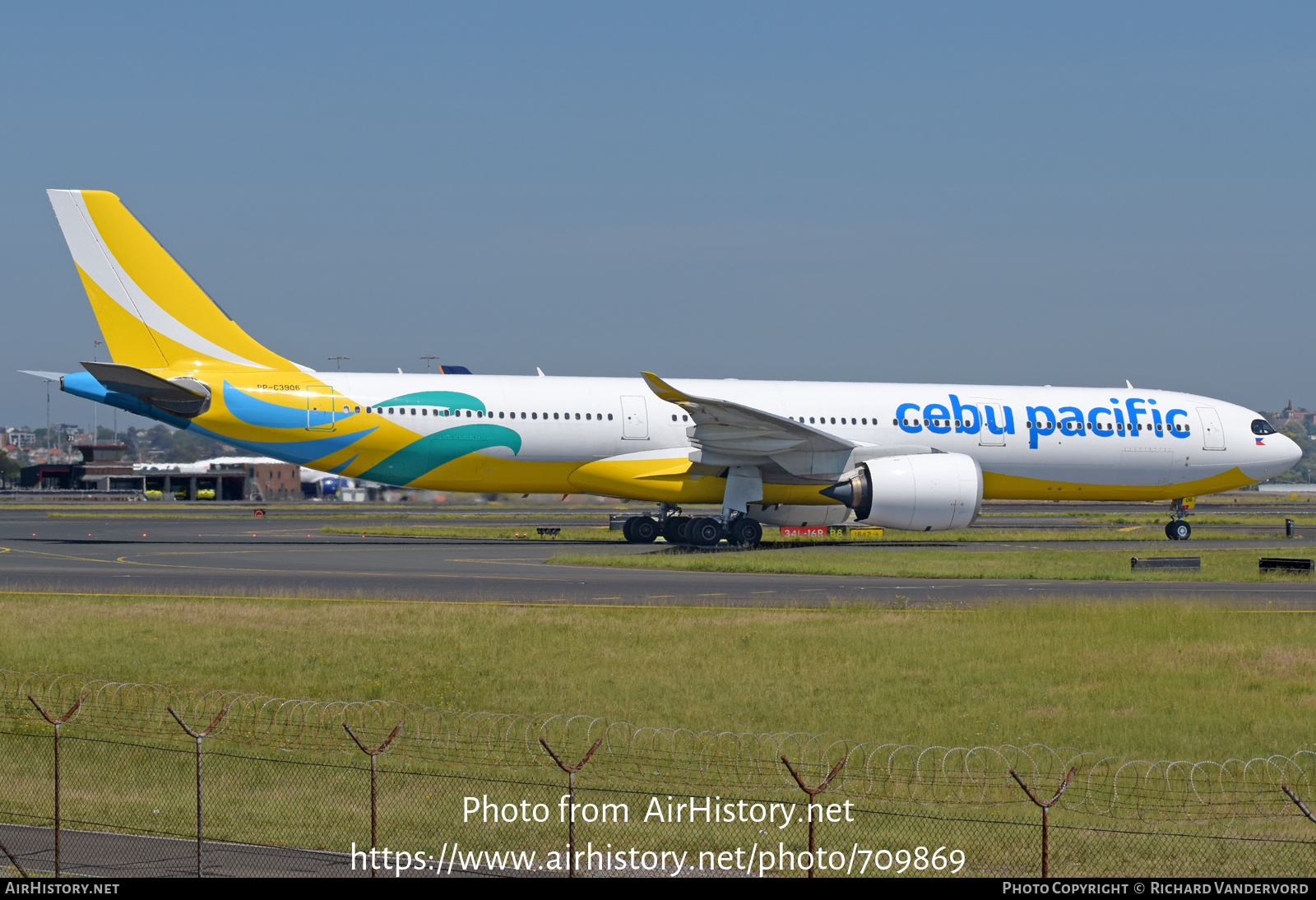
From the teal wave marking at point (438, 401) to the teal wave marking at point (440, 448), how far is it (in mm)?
667

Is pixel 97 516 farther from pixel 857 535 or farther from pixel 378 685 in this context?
pixel 378 685

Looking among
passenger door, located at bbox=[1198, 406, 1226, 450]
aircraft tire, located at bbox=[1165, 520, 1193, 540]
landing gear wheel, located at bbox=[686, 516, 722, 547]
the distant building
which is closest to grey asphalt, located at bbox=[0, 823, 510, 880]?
landing gear wheel, located at bbox=[686, 516, 722, 547]

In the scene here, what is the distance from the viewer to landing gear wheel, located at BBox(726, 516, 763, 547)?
127 feet

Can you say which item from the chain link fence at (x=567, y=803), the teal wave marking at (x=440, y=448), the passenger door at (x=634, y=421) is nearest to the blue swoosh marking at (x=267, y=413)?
the teal wave marking at (x=440, y=448)

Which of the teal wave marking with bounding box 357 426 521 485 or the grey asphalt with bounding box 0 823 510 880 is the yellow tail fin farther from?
the grey asphalt with bounding box 0 823 510 880

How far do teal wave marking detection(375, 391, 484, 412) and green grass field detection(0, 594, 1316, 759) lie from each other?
14432 mm

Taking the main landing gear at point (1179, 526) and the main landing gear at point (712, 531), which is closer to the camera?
the main landing gear at point (712, 531)

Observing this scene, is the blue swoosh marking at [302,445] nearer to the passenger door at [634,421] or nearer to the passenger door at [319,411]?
the passenger door at [319,411]

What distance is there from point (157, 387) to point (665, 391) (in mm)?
14466

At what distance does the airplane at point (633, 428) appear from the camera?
37125 mm

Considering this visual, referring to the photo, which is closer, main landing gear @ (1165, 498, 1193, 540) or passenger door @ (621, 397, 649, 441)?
passenger door @ (621, 397, 649, 441)

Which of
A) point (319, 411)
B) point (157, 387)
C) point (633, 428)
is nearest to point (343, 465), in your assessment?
point (319, 411)

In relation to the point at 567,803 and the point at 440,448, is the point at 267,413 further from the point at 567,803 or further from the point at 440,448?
the point at 567,803
